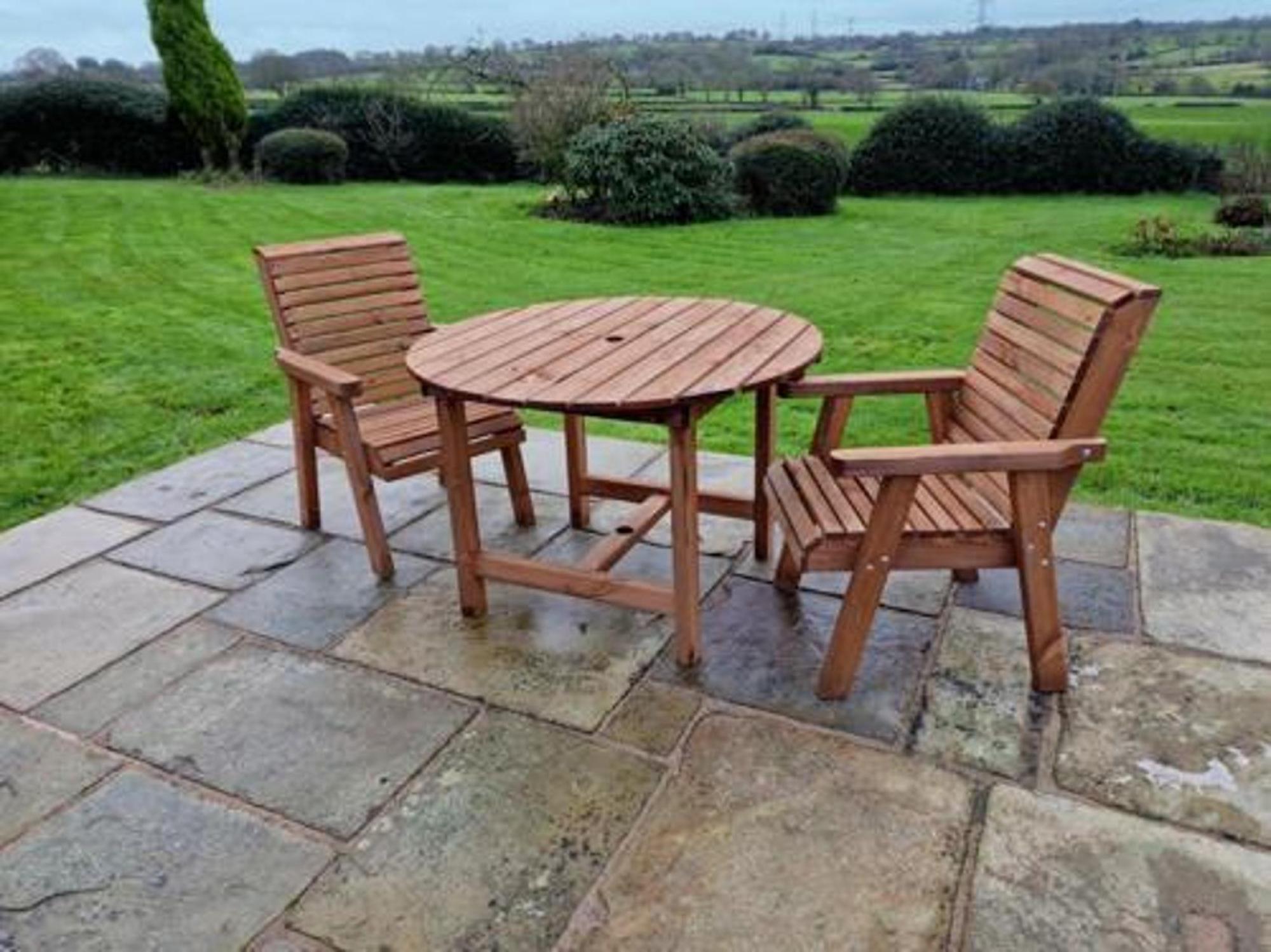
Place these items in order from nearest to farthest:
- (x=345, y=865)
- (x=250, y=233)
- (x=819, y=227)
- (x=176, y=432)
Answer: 1. (x=345, y=865)
2. (x=176, y=432)
3. (x=250, y=233)
4. (x=819, y=227)

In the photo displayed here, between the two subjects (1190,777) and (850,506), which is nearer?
(1190,777)

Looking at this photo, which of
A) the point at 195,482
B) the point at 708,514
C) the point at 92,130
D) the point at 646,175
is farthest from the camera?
the point at 92,130

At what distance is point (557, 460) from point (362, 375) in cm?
87

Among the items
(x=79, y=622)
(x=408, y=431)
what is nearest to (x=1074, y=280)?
(x=408, y=431)

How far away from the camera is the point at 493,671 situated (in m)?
2.38

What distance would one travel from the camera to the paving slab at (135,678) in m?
2.25

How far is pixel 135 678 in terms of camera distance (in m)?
2.39

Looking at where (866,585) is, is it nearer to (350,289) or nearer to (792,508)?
(792,508)

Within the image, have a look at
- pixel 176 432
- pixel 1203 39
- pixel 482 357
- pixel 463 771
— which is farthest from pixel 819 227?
pixel 1203 39

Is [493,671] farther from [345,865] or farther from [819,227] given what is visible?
[819,227]

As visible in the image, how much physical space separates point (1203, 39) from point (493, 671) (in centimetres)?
2360

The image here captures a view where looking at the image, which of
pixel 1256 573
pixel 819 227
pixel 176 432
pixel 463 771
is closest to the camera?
pixel 463 771

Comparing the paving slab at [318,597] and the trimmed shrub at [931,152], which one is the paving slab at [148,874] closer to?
the paving slab at [318,597]

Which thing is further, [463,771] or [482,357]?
[482,357]
